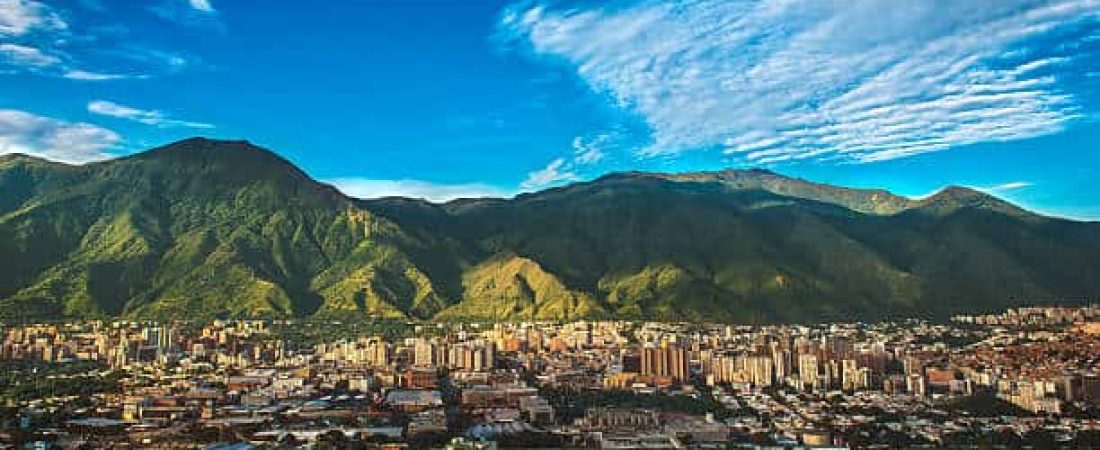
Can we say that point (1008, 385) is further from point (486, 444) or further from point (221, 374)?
point (221, 374)

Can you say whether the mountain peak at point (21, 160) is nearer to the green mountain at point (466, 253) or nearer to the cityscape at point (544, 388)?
the green mountain at point (466, 253)

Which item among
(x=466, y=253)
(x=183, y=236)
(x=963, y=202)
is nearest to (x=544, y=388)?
(x=183, y=236)

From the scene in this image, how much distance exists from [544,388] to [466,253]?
75.9m

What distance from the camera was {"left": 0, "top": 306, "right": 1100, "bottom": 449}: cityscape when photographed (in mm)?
32719

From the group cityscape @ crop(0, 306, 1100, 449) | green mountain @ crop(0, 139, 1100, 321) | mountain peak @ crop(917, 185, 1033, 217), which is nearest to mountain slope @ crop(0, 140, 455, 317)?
green mountain @ crop(0, 139, 1100, 321)

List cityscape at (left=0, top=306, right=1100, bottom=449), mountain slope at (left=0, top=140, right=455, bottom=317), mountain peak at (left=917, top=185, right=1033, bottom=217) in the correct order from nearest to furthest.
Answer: cityscape at (left=0, top=306, right=1100, bottom=449) → mountain slope at (left=0, top=140, right=455, bottom=317) → mountain peak at (left=917, top=185, right=1033, bottom=217)

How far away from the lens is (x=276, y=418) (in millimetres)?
35250

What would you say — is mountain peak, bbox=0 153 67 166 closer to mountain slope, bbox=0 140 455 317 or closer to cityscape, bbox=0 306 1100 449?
mountain slope, bbox=0 140 455 317

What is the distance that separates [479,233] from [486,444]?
10167 cm

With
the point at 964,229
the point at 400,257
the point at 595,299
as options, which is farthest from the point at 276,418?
the point at 964,229

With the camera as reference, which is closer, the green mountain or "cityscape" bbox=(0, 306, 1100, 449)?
"cityscape" bbox=(0, 306, 1100, 449)

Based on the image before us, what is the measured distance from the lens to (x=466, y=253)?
119625mm

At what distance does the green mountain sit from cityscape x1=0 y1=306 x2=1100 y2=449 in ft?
60.5

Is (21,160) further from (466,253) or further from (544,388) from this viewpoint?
(544,388)
